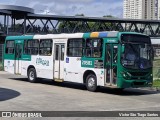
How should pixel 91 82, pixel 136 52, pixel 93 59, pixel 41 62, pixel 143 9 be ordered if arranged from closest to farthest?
1. pixel 136 52
2. pixel 93 59
3. pixel 91 82
4. pixel 41 62
5. pixel 143 9

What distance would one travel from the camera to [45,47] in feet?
76.4

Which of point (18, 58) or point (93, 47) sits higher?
point (93, 47)

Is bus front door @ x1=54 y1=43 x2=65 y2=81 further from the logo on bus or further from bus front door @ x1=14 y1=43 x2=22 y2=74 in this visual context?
bus front door @ x1=14 y1=43 x2=22 y2=74

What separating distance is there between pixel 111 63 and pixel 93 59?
131 centimetres

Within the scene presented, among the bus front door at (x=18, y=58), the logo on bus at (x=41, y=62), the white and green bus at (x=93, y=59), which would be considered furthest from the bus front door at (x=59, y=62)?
the bus front door at (x=18, y=58)

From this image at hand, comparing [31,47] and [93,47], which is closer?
[93,47]

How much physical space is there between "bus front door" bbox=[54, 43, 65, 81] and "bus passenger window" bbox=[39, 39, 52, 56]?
0.65 metres

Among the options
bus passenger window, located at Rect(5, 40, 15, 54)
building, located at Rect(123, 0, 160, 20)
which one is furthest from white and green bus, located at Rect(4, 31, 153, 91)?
building, located at Rect(123, 0, 160, 20)

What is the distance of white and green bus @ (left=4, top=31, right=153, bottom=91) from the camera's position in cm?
1814

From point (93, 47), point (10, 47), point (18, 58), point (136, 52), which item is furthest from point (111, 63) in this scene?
point (10, 47)

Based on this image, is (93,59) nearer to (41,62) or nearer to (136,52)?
(136,52)

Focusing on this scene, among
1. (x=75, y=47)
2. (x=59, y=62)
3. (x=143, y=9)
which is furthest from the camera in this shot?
(x=143, y=9)

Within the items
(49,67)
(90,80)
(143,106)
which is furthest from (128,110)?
(49,67)

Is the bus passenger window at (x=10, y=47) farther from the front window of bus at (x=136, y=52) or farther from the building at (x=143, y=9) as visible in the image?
the building at (x=143, y=9)
